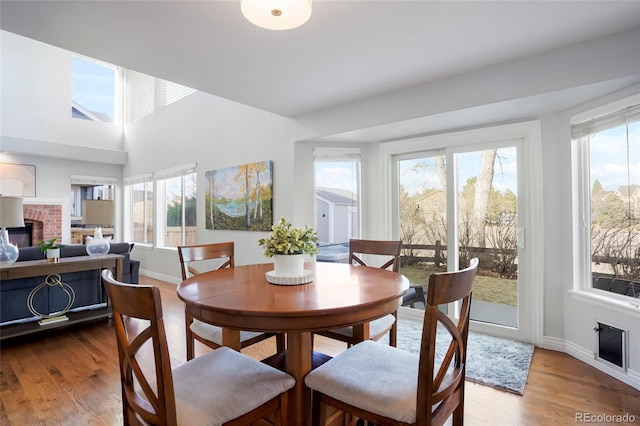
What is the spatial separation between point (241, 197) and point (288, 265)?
2881 mm

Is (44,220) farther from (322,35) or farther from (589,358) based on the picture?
(589,358)

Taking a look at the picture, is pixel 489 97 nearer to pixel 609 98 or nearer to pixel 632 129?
pixel 609 98

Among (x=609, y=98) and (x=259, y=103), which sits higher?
(x=259, y=103)

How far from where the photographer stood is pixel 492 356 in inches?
103

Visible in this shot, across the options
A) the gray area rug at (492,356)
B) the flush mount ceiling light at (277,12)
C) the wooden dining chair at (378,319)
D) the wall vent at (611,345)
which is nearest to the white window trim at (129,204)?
the wooden dining chair at (378,319)

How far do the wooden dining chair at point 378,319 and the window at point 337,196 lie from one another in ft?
3.79

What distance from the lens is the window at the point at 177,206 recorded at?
5332 mm

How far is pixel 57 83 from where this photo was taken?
6.44 m

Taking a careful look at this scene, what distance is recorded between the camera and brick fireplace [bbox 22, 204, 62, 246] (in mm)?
6113

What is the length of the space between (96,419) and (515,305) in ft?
11.0

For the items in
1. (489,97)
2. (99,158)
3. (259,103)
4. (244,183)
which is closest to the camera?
(489,97)

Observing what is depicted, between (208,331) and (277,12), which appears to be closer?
(277,12)

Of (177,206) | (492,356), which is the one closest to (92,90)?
(177,206)

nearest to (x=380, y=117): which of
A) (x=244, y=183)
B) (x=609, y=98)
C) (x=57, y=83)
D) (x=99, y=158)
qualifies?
(x=609, y=98)
